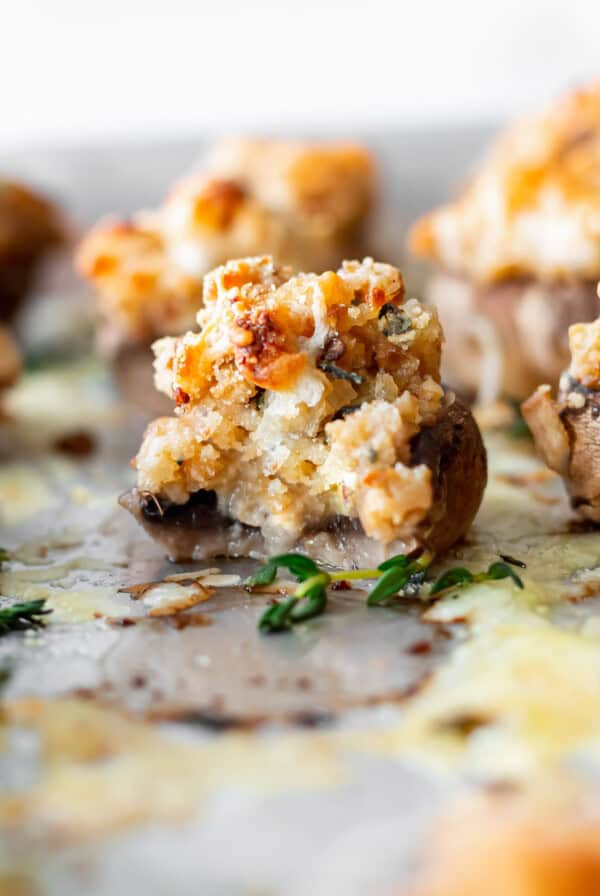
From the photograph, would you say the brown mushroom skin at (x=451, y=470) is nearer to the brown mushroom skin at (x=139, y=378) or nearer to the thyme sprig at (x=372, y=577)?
the thyme sprig at (x=372, y=577)

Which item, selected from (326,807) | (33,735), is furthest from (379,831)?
(33,735)

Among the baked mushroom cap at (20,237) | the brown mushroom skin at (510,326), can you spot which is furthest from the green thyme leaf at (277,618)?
the baked mushroom cap at (20,237)

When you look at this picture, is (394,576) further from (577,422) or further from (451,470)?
(577,422)

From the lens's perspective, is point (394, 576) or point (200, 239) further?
point (200, 239)

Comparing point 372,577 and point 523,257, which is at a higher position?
point 523,257

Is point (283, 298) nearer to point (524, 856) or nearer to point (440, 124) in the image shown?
point (524, 856)

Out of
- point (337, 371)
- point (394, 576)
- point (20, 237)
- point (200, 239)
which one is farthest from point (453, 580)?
point (20, 237)
